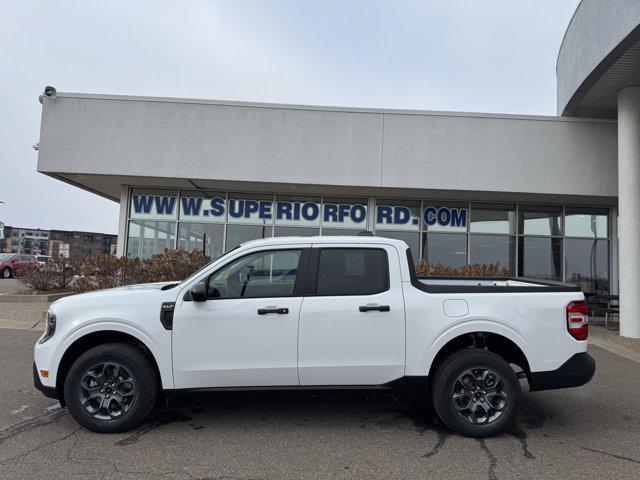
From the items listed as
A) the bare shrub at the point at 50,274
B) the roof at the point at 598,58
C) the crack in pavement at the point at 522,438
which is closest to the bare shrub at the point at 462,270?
the roof at the point at 598,58

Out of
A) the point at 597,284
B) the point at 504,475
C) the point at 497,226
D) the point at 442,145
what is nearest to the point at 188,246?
the point at 442,145

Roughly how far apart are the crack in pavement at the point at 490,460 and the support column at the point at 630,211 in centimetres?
780

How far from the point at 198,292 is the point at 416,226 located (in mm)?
10491

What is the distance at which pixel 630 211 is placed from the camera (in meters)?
9.70

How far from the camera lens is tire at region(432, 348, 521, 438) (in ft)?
13.1

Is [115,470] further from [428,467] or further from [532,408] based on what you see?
[532,408]

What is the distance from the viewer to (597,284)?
13672 mm

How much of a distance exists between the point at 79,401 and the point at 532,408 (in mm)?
4618

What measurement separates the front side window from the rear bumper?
2.45 meters

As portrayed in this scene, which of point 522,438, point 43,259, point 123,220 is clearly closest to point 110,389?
point 522,438

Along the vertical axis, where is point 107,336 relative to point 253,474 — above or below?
above

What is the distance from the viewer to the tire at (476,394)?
4.01m

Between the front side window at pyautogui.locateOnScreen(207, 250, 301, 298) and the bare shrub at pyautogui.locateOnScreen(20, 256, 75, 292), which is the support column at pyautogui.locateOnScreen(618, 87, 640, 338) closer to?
the front side window at pyautogui.locateOnScreen(207, 250, 301, 298)

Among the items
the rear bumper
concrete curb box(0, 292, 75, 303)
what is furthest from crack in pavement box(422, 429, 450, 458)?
concrete curb box(0, 292, 75, 303)
